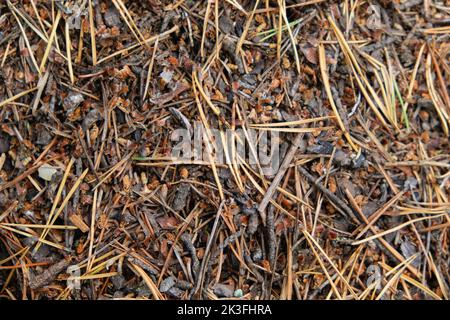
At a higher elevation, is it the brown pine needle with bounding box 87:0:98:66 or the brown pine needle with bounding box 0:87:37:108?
the brown pine needle with bounding box 87:0:98:66

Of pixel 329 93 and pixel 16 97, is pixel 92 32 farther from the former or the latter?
pixel 329 93

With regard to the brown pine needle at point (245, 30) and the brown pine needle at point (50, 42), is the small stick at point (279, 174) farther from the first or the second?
the brown pine needle at point (50, 42)

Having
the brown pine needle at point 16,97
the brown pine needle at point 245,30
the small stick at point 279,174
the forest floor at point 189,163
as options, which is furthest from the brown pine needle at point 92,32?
the small stick at point 279,174

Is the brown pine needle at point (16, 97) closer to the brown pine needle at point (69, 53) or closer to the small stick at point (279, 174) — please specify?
the brown pine needle at point (69, 53)

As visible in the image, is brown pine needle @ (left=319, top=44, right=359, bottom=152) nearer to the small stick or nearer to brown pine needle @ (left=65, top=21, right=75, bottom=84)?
the small stick

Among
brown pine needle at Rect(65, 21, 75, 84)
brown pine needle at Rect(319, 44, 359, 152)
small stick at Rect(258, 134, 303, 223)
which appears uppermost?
brown pine needle at Rect(65, 21, 75, 84)

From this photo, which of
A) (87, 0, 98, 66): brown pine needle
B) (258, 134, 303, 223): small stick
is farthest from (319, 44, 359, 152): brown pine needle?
(87, 0, 98, 66): brown pine needle

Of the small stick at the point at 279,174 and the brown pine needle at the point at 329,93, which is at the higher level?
the brown pine needle at the point at 329,93

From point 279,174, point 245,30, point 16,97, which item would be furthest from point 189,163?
point 16,97

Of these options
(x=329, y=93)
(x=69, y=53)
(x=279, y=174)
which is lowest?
(x=279, y=174)

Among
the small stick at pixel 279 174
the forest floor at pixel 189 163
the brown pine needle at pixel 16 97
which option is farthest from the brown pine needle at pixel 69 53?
the small stick at pixel 279 174

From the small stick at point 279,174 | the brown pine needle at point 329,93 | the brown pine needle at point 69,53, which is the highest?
the brown pine needle at point 69,53
